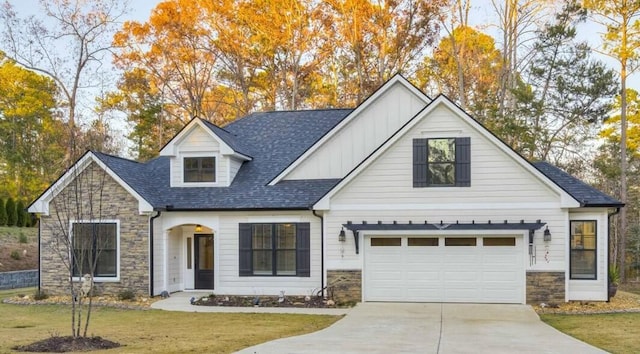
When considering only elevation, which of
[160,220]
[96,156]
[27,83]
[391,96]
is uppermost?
[27,83]

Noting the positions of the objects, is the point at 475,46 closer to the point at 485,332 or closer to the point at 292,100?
the point at 292,100

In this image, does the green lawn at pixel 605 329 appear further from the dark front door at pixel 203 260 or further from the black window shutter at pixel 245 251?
the dark front door at pixel 203 260

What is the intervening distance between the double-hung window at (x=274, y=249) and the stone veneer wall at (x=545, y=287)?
20.2 feet

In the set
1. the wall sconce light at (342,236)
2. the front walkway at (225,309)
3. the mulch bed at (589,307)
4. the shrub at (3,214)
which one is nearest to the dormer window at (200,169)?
the front walkway at (225,309)

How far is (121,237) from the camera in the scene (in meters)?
17.1

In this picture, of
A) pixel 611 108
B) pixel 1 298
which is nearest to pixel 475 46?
pixel 611 108

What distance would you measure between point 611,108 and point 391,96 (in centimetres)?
1482

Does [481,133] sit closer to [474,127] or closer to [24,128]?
[474,127]

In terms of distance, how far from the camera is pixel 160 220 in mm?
17516

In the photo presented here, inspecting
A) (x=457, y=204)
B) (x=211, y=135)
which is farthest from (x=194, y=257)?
(x=457, y=204)

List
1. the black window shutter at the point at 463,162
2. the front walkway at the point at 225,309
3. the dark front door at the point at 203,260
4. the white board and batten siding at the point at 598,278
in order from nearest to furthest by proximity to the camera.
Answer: the front walkway at the point at 225,309 → the white board and batten siding at the point at 598,278 → the black window shutter at the point at 463,162 → the dark front door at the point at 203,260

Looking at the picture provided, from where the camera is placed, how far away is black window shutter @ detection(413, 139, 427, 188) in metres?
15.7

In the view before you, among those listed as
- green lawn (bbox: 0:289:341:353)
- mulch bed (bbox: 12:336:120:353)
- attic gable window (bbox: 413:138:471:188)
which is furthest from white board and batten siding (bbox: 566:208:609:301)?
mulch bed (bbox: 12:336:120:353)

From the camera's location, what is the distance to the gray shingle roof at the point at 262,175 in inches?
663
